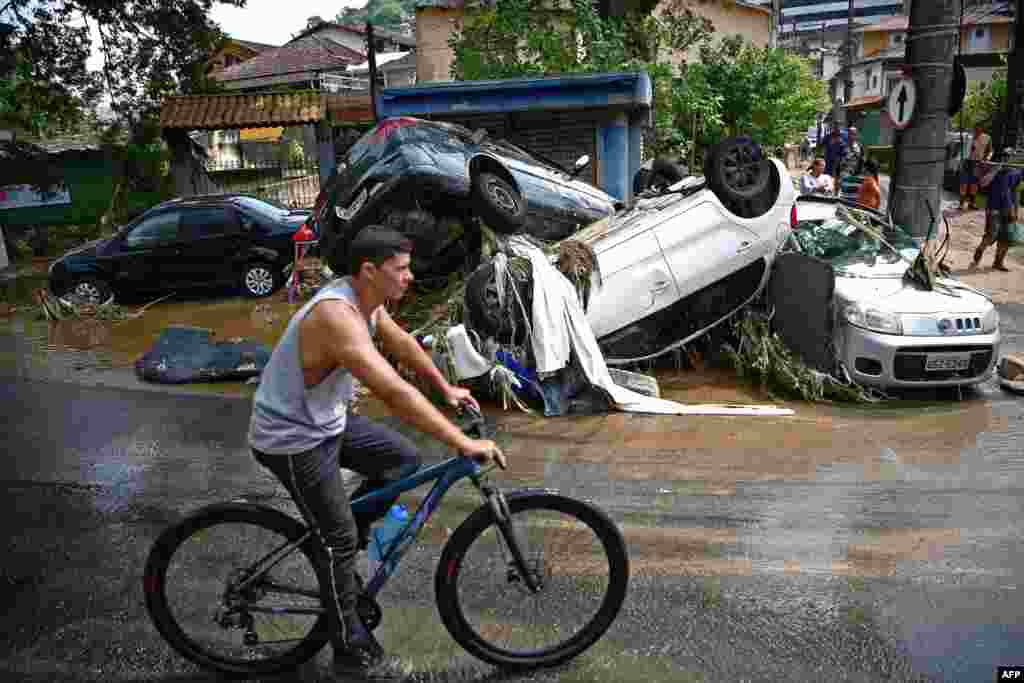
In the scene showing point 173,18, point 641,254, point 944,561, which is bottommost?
point 944,561

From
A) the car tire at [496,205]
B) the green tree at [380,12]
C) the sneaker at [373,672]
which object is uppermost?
the green tree at [380,12]

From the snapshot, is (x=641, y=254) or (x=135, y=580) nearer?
(x=135, y=580)

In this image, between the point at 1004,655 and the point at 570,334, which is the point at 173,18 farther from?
the point at 1004,655

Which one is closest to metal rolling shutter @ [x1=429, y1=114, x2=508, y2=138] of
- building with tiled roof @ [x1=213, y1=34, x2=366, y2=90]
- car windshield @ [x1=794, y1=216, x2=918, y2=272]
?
car windshield @ [x1=794, y1=216, x2=918, y2=272]

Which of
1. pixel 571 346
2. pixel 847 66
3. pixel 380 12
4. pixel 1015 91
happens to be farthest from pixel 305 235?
pixel 380 12

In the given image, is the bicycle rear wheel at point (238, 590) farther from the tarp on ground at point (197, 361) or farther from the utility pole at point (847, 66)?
the utility pole at point (847, 66)

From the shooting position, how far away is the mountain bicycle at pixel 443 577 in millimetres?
3184

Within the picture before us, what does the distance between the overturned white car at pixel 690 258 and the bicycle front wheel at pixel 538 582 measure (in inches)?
151

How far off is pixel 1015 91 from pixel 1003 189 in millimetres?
6327

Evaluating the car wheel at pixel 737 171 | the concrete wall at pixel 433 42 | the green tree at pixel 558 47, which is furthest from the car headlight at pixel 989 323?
the concrete wall at pixel 433 42

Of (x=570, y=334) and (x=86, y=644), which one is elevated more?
(x=570, y=334)

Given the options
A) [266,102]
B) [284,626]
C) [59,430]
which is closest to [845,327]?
[284,626]

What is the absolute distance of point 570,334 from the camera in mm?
6875

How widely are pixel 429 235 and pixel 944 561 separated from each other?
5.71 m
